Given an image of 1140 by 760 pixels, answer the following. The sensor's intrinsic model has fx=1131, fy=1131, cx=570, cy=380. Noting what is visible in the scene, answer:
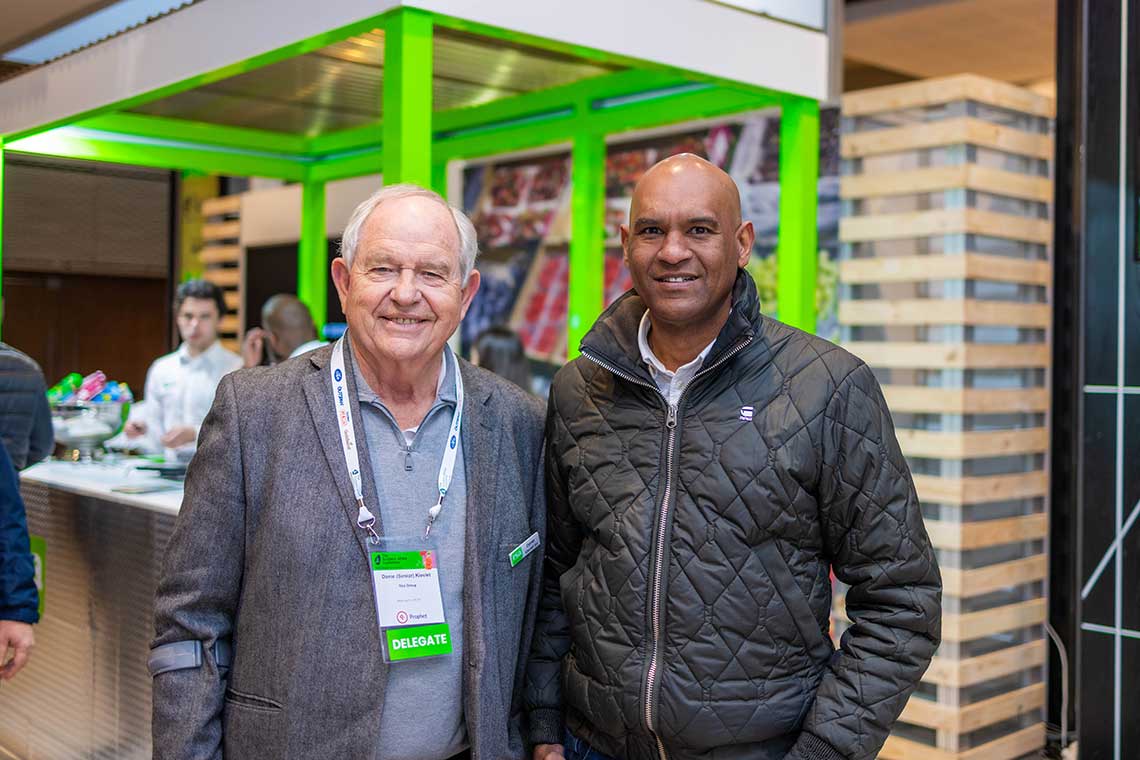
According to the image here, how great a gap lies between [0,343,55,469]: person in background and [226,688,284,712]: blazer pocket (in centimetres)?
213

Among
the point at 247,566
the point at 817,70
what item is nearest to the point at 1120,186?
the point at 817,70

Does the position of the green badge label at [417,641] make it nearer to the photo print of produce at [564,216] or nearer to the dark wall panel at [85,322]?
the dark wall panel at [85,322]

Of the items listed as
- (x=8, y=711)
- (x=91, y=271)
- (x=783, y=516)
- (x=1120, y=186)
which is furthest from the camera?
(x=91, y=271)

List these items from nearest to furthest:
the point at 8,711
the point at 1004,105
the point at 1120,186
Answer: the point at 1120,186
the point at 8,711
the point at 1004,105

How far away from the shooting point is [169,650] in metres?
1.83

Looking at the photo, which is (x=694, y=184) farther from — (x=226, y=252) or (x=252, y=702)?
(x=226, y=252)

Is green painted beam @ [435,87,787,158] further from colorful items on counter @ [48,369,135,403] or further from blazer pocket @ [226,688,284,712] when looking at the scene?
blazer pocket @ [226,688,284,712]

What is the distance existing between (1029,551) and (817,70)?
2.65 meters

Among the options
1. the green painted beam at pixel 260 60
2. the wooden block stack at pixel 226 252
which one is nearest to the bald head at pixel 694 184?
the green painted beam at pixel 260 60

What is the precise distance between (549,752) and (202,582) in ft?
2.22

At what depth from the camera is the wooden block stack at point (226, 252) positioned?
794cm

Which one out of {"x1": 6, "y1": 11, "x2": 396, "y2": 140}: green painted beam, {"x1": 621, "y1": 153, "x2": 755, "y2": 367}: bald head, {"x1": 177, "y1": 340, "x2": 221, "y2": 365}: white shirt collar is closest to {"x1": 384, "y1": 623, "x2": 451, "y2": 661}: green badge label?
{"x1": 621, "y1": 153, "x2": 755, "y2": 367}: bald head

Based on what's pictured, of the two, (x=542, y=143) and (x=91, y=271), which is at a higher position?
(x=542, y=143)

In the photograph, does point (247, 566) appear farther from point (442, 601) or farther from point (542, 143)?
point (542, 143)
